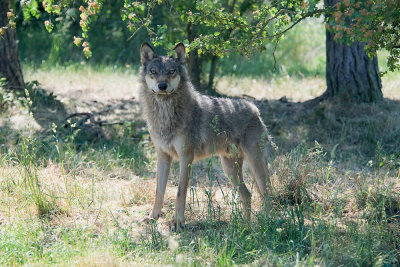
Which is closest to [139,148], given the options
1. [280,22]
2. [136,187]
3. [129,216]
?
[136,187]

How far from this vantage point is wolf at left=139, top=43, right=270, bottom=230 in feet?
17.5

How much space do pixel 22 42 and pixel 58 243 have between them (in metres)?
12.0

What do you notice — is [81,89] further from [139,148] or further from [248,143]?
[248,143]

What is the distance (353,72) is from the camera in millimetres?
8766

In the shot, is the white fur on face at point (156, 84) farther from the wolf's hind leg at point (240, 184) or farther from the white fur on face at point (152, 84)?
the wolf's hind leg at point (240, 184)

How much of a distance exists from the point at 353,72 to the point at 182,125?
469cm

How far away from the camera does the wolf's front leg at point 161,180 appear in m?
5.51

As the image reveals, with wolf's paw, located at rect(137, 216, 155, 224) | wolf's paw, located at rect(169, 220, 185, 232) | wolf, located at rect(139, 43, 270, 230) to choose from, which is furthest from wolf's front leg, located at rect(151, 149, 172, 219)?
wolf's paw, located at rect(169, 220, 185, 232)

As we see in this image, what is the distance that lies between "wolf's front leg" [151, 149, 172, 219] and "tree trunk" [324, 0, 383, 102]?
458 cm

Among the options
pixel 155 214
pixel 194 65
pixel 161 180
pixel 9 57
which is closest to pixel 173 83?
pixel 161 180

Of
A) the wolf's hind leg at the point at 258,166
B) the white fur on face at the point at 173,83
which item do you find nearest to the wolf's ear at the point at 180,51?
the white fur on face at the point at 173,83

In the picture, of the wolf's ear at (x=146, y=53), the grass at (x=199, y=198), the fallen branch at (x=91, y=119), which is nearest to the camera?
the grass at (x=199, y=198)

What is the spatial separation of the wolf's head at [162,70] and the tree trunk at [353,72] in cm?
427

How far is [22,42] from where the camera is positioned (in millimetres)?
14891
